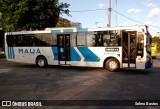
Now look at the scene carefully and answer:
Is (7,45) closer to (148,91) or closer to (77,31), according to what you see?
(77,31)

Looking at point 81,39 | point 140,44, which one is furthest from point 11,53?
point 140,44

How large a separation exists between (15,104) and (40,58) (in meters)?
12.3

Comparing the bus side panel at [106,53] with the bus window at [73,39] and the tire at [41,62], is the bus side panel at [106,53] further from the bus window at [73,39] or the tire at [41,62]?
the tire at [41,62]

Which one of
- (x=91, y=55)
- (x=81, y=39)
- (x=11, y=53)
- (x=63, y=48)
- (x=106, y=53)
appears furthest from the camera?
(x=11, y=53)

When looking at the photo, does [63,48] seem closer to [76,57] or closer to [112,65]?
[76,57]

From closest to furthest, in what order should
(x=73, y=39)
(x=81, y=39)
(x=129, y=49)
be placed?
(x=129, y=49), (x=81, y=39), (x=73, y=39)

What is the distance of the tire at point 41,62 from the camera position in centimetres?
2044

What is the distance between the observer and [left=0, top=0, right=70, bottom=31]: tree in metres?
27.9

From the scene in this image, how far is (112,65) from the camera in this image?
57.7 feet

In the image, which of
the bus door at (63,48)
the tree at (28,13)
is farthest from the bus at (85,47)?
the tree at (28,13)

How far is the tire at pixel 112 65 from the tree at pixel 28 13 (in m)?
12.5

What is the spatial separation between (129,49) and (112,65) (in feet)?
5.09

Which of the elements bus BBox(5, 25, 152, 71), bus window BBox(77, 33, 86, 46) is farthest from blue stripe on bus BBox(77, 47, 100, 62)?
bus window BBox(77, 33, 86, 46)

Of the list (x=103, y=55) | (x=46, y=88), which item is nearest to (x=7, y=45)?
(x=103, y=55)
